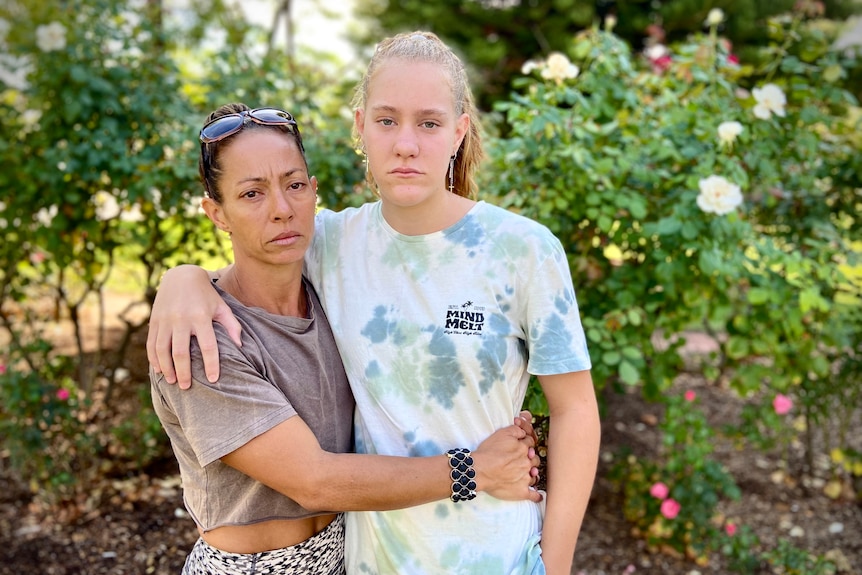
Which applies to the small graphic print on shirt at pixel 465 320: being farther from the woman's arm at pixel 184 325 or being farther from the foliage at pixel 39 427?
the foliage at pixel 39 427

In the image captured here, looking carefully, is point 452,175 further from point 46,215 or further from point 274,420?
point 46,215

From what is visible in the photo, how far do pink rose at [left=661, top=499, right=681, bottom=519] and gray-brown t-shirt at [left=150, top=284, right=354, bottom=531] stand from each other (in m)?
1.97

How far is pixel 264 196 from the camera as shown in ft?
5.10

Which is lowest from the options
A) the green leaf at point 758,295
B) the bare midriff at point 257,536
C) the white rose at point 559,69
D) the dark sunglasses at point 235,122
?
the bare midriff at point 257,536

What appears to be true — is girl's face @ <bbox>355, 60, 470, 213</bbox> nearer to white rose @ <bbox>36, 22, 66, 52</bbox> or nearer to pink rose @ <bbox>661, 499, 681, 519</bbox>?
pink rose @ <bbox>661, 499, 681, 519</bbox>

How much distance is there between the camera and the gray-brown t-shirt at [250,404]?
A: 4.49 ft

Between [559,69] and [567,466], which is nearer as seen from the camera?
[567,466]

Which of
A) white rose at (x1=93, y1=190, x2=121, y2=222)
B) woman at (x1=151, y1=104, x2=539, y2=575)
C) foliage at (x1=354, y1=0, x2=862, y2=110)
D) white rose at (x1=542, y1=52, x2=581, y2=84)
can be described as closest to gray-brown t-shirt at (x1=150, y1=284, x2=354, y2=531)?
woman at (x1=151, y1=104, x2=539, y2=575)

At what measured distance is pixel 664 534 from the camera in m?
3.21

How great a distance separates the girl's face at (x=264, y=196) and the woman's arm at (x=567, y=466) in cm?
64

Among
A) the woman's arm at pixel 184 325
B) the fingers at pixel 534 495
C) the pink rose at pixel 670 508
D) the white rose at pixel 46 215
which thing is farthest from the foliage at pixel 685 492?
the white rose at pixel 46 215

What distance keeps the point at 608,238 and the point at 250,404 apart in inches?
72.7

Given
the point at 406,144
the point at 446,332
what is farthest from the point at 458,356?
the point at 406,144

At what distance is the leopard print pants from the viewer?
1.56 meters
